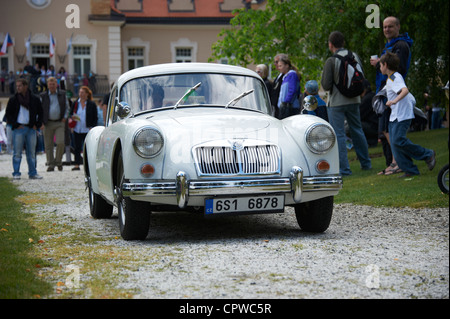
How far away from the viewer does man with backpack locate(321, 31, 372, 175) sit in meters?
11.0

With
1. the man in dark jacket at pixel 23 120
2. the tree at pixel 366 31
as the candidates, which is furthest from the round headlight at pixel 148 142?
the tree at pixel 366 31

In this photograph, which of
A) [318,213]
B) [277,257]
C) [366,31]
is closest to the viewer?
[277,257]

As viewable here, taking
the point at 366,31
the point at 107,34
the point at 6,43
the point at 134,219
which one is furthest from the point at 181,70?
the point at 107,34

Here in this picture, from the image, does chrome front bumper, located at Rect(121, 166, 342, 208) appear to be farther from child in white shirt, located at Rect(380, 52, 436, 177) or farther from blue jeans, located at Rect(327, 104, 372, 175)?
blue jeans, located at Rect(327, 104, 372, 175)

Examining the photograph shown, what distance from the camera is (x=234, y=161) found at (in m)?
6.11

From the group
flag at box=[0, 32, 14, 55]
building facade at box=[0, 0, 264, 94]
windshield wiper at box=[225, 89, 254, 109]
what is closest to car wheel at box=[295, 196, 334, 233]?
windshield wiper at box=[225, 89, 254, 109]

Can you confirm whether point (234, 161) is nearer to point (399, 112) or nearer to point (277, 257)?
point (277, 257)

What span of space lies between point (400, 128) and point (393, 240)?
3890mm

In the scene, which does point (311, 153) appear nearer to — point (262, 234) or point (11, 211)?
point (262, 234)

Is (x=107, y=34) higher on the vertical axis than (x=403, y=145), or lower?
higher

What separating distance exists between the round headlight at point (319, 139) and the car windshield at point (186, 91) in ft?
3.88

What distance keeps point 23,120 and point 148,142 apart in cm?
874

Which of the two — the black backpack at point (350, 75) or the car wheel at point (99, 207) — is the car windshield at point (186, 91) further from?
the black backpack at point (350, 75)
